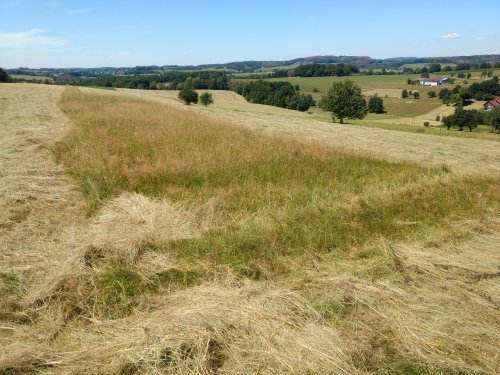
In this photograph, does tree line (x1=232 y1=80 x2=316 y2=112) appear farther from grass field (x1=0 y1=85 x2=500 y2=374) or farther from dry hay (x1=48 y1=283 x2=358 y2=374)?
dry hay (x1=48 y1=283 x2=358 y2=374)

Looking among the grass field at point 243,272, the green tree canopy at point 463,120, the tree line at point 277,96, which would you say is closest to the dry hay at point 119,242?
the grass field at point 243,272


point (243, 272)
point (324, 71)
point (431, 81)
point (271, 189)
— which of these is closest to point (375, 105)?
point (431, 81)

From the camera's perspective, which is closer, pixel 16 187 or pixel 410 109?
pixel 16 187

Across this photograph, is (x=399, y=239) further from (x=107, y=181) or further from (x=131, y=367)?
(x=107, y=181)

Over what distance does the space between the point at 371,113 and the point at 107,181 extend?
72.0 metres

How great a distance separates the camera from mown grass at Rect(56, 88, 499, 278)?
563cm

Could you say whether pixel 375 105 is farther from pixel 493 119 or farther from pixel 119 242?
pixel 119 242

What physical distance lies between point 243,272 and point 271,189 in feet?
12.9

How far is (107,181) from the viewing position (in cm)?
838

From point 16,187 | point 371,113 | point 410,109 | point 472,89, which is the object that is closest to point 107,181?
point 16,187

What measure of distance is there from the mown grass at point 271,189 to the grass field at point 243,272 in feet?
0.17

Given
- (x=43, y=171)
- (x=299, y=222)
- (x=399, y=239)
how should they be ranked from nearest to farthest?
(x=399, y=239) < (x=299, y=222) < (x=43, y=171)

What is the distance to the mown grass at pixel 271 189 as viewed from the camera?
563cm

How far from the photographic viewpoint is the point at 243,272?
4.83m
